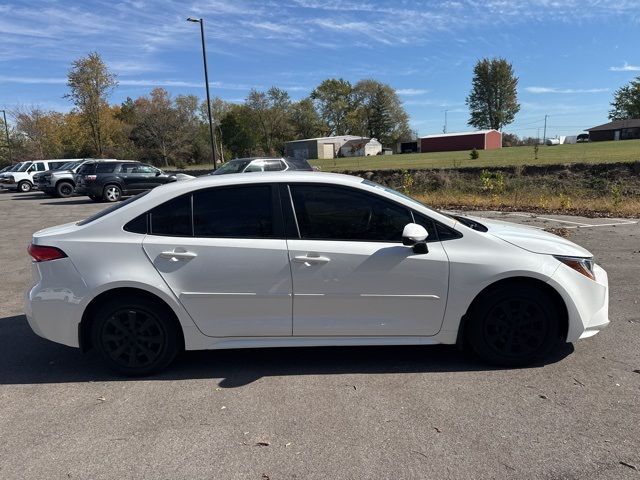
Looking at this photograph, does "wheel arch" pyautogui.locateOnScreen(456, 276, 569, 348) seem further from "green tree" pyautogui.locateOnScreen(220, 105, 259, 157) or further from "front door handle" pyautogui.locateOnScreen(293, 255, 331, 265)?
"green tree" pyautogui.locateOnScreen(220, 105, 259, 157)

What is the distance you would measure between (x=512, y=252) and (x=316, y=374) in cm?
181

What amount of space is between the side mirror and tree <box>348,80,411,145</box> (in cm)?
10975

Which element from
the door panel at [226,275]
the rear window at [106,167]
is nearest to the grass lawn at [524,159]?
the rear window at [106,167]

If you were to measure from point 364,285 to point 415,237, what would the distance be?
54 centimetres

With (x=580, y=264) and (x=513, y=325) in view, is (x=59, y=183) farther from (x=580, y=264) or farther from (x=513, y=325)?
(x=580, y=264)

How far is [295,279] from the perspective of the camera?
3.94m

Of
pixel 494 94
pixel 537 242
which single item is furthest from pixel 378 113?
pixel 537 242

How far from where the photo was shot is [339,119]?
112312 mm

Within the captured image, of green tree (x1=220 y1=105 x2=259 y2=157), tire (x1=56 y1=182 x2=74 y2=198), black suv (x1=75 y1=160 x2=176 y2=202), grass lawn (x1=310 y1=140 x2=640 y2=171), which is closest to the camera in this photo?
black suv (x1=75 y1=160 x2=176 y2=202)

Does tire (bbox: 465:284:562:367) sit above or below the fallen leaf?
above

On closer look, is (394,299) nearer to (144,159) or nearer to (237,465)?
(237,465)

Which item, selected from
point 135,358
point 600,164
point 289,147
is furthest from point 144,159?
point 135,358

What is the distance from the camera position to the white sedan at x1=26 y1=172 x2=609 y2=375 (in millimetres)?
3939

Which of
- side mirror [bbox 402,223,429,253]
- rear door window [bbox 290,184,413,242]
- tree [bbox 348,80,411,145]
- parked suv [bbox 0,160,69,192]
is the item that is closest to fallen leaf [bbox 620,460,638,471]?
side mirror [bbox 402,223,429,253]
